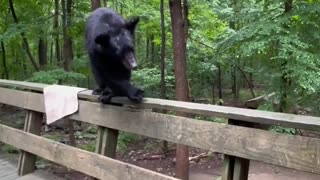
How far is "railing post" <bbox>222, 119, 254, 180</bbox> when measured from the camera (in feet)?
6.59

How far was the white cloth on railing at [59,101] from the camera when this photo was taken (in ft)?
10.8

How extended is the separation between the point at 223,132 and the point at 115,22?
1.25 m

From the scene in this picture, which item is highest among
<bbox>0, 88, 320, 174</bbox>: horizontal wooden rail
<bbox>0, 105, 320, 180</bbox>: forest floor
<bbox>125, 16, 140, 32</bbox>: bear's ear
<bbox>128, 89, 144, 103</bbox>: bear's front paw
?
<bbox>125, 16, 140, 32</bbox>: bear's ear

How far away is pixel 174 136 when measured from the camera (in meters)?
2.36

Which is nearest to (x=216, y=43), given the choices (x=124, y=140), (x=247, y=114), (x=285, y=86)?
(x=285, y=86)

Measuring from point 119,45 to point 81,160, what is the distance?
966 mm

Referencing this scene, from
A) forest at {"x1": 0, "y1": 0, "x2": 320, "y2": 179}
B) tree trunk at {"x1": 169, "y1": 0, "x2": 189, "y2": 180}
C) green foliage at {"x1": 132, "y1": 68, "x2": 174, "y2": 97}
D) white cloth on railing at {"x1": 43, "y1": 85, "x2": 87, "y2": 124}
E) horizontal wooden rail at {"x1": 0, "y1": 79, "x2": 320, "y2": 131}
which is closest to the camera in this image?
horizontal wooden rail at {"x1": 0, "y1": 79, "x2": 320, "y2": 131}

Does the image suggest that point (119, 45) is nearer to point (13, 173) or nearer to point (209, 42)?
point (13, 173)

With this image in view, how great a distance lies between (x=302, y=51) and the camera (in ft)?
17.3

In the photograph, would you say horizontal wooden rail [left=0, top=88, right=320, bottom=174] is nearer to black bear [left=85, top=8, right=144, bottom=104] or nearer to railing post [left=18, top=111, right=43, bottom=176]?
black bear [left=85, top=8, right=144, bottom=104]

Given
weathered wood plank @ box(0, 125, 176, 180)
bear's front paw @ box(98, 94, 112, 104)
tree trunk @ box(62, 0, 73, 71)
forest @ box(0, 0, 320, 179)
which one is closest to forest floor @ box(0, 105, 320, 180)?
forest @ box(0, 0, 320, 179)

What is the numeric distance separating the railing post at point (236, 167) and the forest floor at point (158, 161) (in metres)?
4.88

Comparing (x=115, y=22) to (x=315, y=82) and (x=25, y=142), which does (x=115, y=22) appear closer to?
(x=25, y=142)

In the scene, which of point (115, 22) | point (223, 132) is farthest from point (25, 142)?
point (223, 132)
